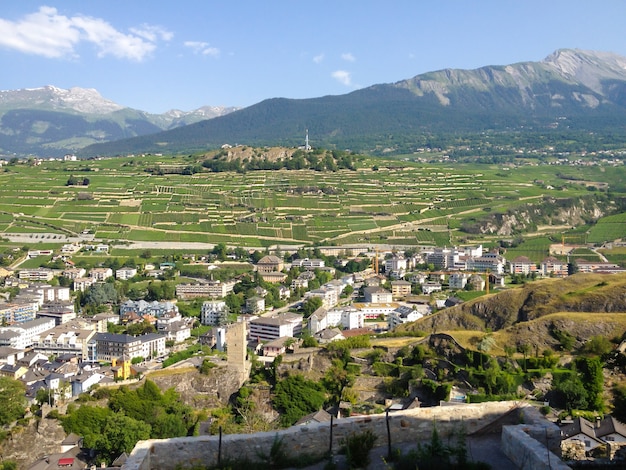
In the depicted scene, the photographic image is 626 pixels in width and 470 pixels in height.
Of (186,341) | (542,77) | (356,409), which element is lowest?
(186,341)

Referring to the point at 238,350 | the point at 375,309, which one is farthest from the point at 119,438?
the point at 375,309

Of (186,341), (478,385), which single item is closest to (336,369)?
(478,385)

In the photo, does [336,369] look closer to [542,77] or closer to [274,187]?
[274,187]

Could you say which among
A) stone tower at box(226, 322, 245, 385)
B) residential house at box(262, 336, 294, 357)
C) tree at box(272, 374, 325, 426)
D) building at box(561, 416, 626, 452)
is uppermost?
building at box(561, 416, 626, 452)

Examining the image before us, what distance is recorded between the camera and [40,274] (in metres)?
44.4

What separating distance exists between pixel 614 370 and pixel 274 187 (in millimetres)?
51420

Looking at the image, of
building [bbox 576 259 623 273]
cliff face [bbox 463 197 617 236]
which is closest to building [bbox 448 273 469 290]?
building [bbox 576 259 623 273]

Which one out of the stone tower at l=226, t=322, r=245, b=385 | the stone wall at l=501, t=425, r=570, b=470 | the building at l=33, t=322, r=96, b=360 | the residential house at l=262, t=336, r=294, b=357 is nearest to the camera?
the stone wall at l=501, t=425, r=570, b=470

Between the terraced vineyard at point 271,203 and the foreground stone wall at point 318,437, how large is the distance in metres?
46.1

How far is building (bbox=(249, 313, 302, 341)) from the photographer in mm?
29953

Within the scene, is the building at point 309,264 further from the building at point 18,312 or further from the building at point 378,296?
the building at point 18,312

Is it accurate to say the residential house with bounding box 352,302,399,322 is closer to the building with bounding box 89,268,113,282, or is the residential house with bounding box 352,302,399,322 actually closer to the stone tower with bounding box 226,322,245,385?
the stone tower with bounding box 226,322,245,385

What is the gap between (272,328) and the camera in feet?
99.0

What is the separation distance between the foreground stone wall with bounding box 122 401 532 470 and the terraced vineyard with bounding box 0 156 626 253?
4613cm
